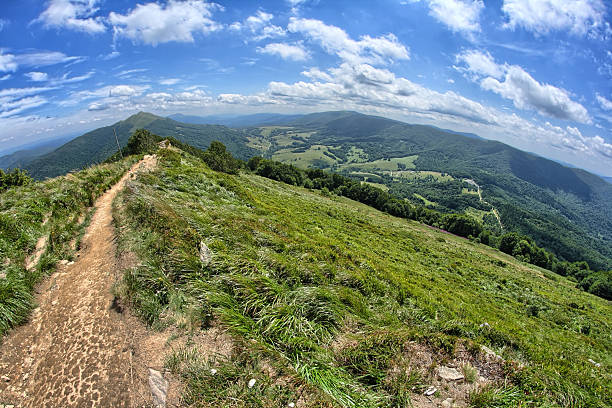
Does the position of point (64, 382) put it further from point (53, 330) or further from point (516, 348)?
point (516, 348)

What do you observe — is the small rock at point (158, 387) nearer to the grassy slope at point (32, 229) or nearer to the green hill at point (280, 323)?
the green hill at point (280, 323)

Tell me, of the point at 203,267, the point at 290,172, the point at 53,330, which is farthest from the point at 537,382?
the point at 290,172

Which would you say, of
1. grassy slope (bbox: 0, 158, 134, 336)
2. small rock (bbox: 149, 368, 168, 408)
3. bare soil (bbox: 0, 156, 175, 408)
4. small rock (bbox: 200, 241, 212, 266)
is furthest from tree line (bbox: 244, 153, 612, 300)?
small rock (bbox: 149, 368, 168, 408)

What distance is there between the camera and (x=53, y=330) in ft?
19.2

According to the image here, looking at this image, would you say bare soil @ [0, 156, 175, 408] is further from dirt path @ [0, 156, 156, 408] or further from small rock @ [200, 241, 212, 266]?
small rock @ [200, 241, 212, 266]

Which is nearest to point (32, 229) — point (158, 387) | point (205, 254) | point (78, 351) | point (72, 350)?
point (72, 350)

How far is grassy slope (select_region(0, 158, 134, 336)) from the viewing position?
6194mm

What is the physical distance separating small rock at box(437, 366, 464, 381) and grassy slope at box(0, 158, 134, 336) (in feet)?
33.5

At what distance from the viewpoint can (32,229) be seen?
9547mm

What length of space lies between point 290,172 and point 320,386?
85.1 metres

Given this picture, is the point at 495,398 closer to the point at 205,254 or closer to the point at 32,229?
the point at 205,254

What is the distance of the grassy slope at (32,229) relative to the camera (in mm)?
6194

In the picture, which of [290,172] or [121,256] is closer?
[121,256]

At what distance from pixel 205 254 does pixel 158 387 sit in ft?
12.6
